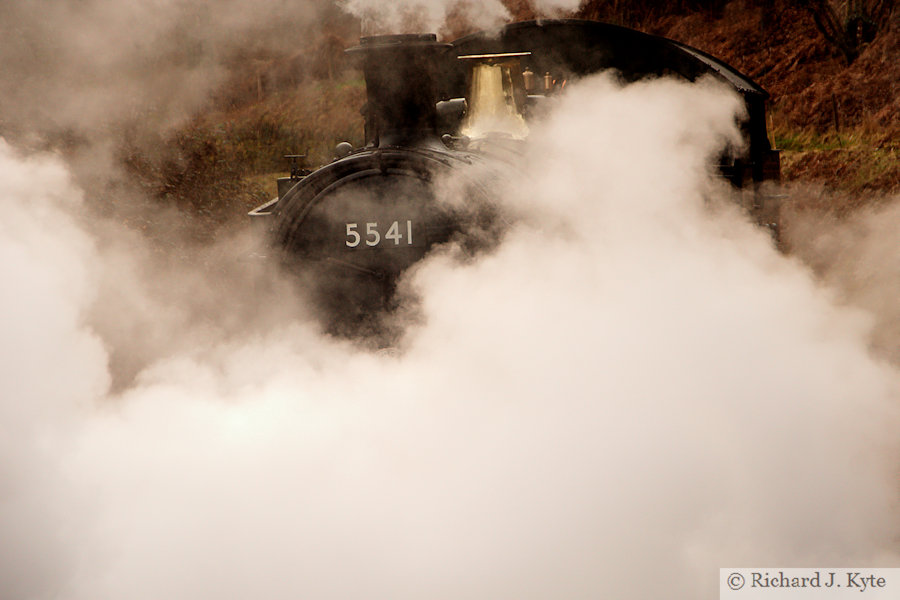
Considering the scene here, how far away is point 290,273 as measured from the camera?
450 cm

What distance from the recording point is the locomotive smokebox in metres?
4.39

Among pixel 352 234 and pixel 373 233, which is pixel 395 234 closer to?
pixel 373 233

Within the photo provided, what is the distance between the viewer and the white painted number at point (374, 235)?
4.39 m

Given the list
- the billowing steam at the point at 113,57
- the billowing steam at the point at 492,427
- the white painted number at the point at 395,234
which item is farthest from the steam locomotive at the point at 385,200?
the billowing steam at the point at 113,57

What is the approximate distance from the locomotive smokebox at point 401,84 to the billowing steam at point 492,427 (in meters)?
0.69

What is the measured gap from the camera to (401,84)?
4.43 m

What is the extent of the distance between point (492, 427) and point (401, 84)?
6.62 feet

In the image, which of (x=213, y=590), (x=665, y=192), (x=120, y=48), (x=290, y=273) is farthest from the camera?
(x=120, y=48)

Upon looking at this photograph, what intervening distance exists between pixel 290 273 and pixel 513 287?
51.1 inches

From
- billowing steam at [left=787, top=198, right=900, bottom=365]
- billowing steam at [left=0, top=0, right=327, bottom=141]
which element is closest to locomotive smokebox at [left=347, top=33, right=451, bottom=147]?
billowing steam at [left=0, top=0, right=327, bottom=141]

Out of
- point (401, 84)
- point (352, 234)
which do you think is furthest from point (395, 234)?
point (401, 84)

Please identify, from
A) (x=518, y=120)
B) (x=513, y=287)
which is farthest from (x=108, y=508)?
(x=518, y=120)

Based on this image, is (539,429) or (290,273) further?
(290,273)

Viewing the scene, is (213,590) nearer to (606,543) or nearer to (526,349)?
(606,543)
